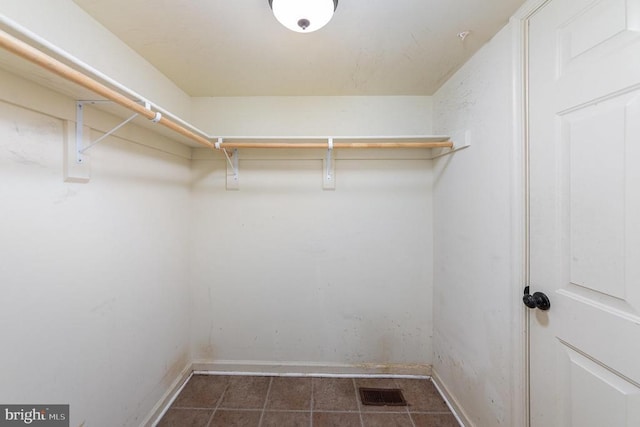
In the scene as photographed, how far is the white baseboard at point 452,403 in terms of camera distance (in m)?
1.46

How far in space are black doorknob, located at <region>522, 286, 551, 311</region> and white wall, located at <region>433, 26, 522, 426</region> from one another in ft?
0.20

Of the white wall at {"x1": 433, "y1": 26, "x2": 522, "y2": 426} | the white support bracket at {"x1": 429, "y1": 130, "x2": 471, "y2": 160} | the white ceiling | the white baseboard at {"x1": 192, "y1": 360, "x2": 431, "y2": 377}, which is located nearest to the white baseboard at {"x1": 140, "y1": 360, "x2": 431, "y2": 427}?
the white baseboard at {"x1": 192, "y1": 360, "x2": 431, "y2": 377}

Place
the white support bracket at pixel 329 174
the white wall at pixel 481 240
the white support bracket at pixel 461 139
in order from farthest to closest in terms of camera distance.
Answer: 1. the white support bracket at pixel 329 174
2. the white support bracket at pixel 461 139
3. the white wall at pixel 481 240

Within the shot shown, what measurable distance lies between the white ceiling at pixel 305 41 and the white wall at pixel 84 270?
0.51m

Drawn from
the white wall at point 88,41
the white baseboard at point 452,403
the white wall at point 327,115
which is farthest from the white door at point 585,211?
the white wall at point 88,41

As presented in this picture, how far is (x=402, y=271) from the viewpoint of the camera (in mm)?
1921

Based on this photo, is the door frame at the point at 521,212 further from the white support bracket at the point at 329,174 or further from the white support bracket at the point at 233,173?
the white support bracket at the point at 233,173

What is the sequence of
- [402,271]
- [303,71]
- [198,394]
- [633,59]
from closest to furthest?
[633,59]
[303,71]
[198,394]
[402,271]

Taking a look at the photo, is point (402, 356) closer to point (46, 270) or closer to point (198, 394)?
point (198, 394)

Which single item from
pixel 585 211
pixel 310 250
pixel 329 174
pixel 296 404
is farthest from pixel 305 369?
pixel 585 211

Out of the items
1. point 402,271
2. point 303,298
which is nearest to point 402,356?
point 402,271

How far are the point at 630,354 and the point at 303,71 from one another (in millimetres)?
1929

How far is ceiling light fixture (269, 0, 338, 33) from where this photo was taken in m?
0.91

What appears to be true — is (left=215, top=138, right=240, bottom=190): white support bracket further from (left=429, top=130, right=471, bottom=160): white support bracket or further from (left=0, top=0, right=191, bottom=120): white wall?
(left=429, top=130, right=471, bottom=160): white support bracket
